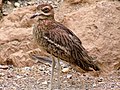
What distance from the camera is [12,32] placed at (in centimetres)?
662

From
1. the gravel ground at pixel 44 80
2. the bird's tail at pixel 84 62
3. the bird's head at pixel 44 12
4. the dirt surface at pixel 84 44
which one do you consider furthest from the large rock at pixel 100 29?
the bird's head at pixel 44 12

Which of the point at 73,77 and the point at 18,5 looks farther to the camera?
the point at 18,5

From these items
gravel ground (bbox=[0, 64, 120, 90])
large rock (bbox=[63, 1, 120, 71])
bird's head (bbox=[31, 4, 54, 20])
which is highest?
bird's head (bbox=[31, 4, 54, 20])

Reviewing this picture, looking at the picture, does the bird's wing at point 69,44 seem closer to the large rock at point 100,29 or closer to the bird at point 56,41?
the bird at point 56,41

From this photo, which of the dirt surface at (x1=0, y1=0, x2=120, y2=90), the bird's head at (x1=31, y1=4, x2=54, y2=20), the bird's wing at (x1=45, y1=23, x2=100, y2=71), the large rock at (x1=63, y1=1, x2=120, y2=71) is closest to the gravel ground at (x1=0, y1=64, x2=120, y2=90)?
the dirt surface at (x1=0, y1=0, x2=120, y2=90)

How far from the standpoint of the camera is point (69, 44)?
538cm

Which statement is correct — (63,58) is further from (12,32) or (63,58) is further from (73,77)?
(12,32)

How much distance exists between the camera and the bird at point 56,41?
17.4ft

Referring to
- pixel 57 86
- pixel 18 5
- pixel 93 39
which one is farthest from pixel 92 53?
pixel 18 5

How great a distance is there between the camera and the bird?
17.4ft

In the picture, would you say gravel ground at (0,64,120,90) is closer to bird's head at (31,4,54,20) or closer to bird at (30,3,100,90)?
bird at (30,3,100,90)

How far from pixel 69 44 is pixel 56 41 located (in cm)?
13

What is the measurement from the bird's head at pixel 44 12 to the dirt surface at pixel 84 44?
2.25 ft

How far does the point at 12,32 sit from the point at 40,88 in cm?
122
